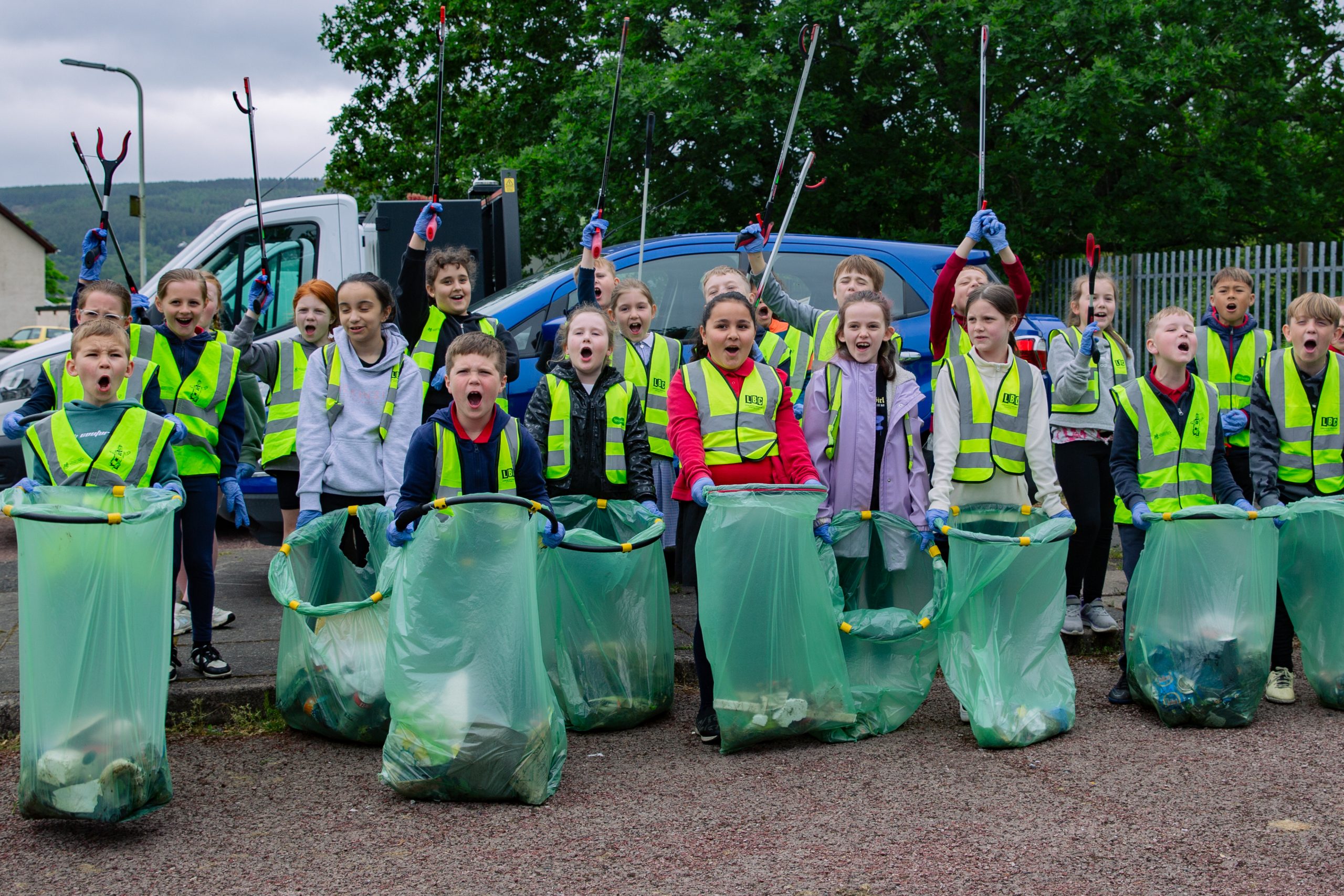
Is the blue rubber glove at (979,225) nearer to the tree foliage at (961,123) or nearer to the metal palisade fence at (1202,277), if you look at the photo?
the metal palisade fence at (1202,277)

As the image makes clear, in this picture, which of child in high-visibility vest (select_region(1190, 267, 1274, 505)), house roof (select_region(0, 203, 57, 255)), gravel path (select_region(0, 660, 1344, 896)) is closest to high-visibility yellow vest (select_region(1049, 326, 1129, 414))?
child in high-visibility vest (select_region(1190, 267, 1274, 505))

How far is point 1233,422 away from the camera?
505 centimetres

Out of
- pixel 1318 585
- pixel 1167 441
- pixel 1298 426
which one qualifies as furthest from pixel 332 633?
pixel 1298 426

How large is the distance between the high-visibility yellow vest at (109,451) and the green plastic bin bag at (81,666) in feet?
1.70

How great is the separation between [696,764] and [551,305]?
344 centimetres

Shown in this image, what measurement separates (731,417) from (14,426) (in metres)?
2.49

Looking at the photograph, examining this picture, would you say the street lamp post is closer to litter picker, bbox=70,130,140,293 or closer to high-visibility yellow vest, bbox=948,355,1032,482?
litter picker, bbox=70,130,140,293

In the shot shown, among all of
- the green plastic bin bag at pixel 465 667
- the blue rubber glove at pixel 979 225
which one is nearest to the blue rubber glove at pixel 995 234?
the blue rubber glove at pixel 979 225

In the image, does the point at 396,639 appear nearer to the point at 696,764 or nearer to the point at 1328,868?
Answer: the point at 696,764

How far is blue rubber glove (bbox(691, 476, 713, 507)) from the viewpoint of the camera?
3.97 meters

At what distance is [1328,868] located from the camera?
9.77ft

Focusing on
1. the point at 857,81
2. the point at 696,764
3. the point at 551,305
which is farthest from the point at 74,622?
the point at 857,81

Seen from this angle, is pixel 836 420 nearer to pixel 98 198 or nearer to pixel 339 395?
pixel 339 395

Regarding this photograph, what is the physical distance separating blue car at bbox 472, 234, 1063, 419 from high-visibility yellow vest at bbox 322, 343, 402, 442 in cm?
189
